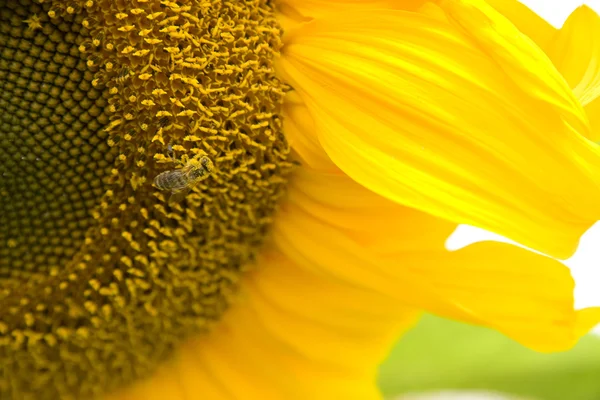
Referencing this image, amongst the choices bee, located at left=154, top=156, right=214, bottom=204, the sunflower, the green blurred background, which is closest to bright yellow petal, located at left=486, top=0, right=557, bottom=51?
the sunflower

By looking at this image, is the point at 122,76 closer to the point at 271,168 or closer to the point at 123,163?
the point at 123,163

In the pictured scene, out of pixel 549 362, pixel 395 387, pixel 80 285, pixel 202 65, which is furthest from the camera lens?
pixel 395 387

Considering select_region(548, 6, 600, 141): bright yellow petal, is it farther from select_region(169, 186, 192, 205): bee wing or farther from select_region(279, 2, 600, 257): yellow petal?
select_region(169, 186, 192, 205): bee wing

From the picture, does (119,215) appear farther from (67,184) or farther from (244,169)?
(244,169)

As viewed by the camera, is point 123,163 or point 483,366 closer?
point 123,163

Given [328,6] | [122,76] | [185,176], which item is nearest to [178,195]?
[185,176]

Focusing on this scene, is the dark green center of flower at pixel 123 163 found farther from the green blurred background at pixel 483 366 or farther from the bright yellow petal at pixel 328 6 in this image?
the green blurred background at pixel 483 366

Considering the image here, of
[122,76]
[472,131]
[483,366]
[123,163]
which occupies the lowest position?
[483,366]

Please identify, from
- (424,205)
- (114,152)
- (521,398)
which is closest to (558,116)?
(424,205)
